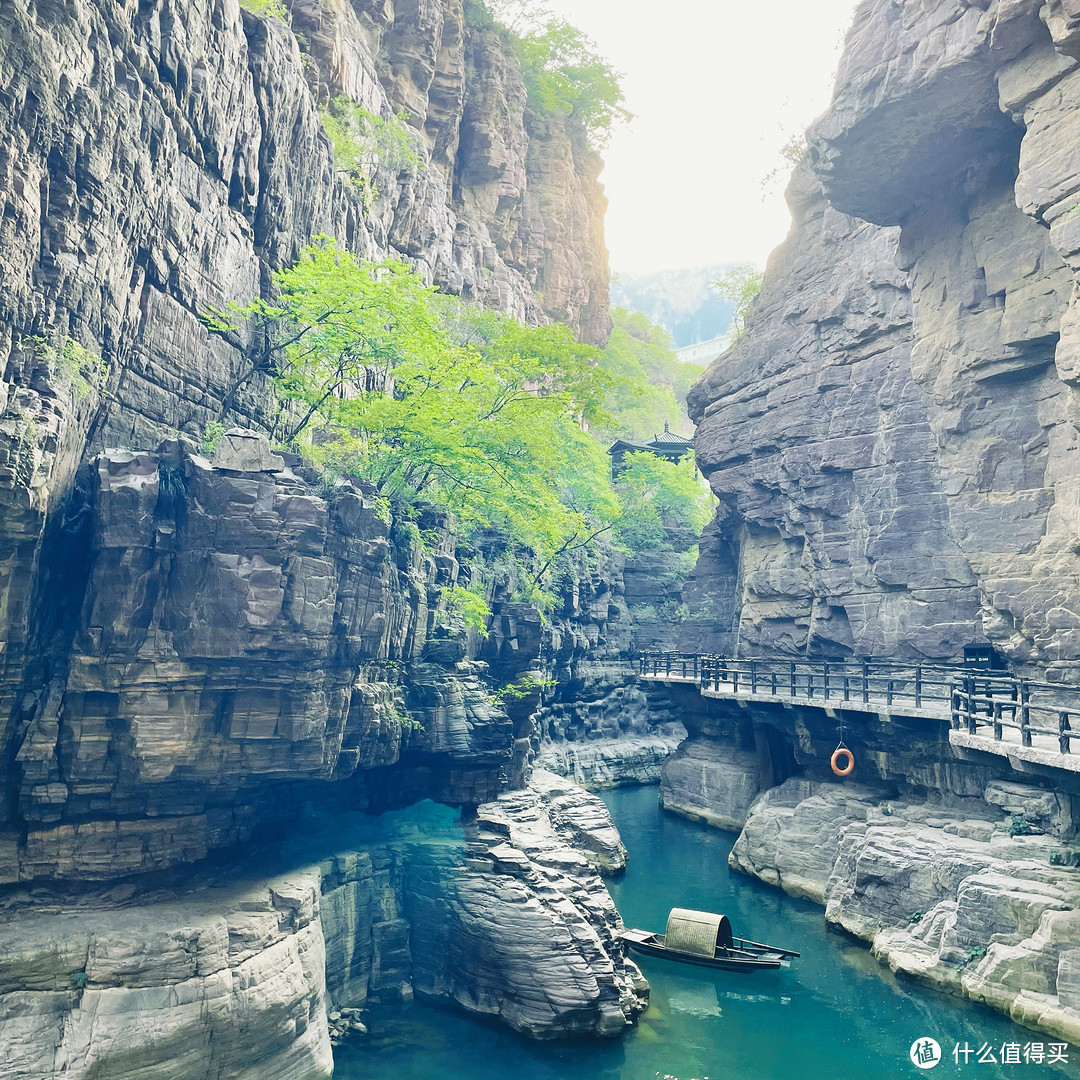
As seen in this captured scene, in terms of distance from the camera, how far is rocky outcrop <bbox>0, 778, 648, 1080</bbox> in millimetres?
10977

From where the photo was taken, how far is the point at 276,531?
13.1 metres

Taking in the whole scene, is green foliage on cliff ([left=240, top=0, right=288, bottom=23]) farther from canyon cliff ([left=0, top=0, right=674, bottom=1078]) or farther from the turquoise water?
the turquoise water

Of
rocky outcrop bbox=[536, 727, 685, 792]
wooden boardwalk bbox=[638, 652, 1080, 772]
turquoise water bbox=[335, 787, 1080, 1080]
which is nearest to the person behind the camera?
turquoise water bbox=[335, 787, 1080, 1080]

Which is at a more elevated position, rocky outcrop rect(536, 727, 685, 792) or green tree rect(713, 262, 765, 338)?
green tree rect(713, 262, 765, 338)

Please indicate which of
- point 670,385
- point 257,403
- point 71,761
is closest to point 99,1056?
point 71,761

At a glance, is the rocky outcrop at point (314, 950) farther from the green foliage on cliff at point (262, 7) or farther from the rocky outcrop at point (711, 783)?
the green foliage on cliff at point (262, 7)

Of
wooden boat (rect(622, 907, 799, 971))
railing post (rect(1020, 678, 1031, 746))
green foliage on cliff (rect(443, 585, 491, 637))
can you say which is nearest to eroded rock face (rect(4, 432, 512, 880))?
green foliage on cliff (rect(443, 585, 491, 637))

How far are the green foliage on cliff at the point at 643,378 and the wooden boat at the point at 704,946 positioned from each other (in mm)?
33542

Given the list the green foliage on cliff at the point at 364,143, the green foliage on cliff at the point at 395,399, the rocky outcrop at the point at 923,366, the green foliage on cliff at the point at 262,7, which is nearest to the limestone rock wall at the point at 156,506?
the green foliage on cliff at the point at 395,399

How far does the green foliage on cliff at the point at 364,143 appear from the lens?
23.2m

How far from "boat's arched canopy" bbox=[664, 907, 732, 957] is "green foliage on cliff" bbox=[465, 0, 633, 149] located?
40604 millimetres

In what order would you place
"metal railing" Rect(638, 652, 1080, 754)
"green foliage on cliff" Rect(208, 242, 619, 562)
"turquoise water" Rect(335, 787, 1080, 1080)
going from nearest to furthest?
1. "turquoise water" Rect(335, 787, 1080, 1080)
2. "metal railing" Rect(638, 652, 1080, 754)
3. "green foliage on cliff" Rect(208, 242, 619, 562)

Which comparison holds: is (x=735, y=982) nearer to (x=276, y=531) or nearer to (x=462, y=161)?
(x=276, y=531)

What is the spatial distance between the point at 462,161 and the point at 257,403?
83.9 feet
